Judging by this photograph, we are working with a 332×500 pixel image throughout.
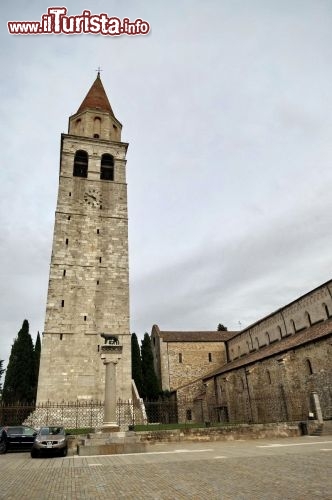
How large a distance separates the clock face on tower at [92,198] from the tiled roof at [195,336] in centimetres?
1764

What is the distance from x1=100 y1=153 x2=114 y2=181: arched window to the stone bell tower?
0.04 metres

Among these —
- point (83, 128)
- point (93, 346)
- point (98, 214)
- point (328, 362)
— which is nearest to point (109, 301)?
point (93, 346)

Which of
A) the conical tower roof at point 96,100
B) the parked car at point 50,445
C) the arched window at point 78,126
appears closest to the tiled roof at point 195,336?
the arched window at point 78,126

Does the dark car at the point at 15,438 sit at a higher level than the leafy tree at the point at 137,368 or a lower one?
lower

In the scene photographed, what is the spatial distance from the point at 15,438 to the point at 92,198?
18117 mm

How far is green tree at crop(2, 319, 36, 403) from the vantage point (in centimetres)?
3127

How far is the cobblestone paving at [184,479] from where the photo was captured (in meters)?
5.55

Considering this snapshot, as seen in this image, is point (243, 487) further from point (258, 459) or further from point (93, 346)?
point (93, 346)

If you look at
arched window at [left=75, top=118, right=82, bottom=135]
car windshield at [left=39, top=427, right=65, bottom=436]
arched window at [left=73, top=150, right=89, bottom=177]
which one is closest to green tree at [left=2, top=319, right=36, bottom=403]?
arched window at [left=73, top=150, right=89, bottom=177]

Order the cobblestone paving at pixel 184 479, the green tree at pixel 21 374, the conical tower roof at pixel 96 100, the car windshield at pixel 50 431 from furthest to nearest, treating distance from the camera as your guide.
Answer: the conical tower roof at pixel 96 100
the green tree at pixel 21 374
the car windshield at pixel 50 431
the cobblestone paving at pixel 184 479

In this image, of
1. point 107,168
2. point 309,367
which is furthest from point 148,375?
point 107,168

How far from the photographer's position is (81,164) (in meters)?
30.1

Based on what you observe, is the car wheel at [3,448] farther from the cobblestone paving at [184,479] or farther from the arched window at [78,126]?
the arched window at [78,126]

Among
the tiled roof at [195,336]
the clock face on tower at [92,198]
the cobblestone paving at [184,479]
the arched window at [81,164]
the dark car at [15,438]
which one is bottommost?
the cobblestone paving at [184,479]
